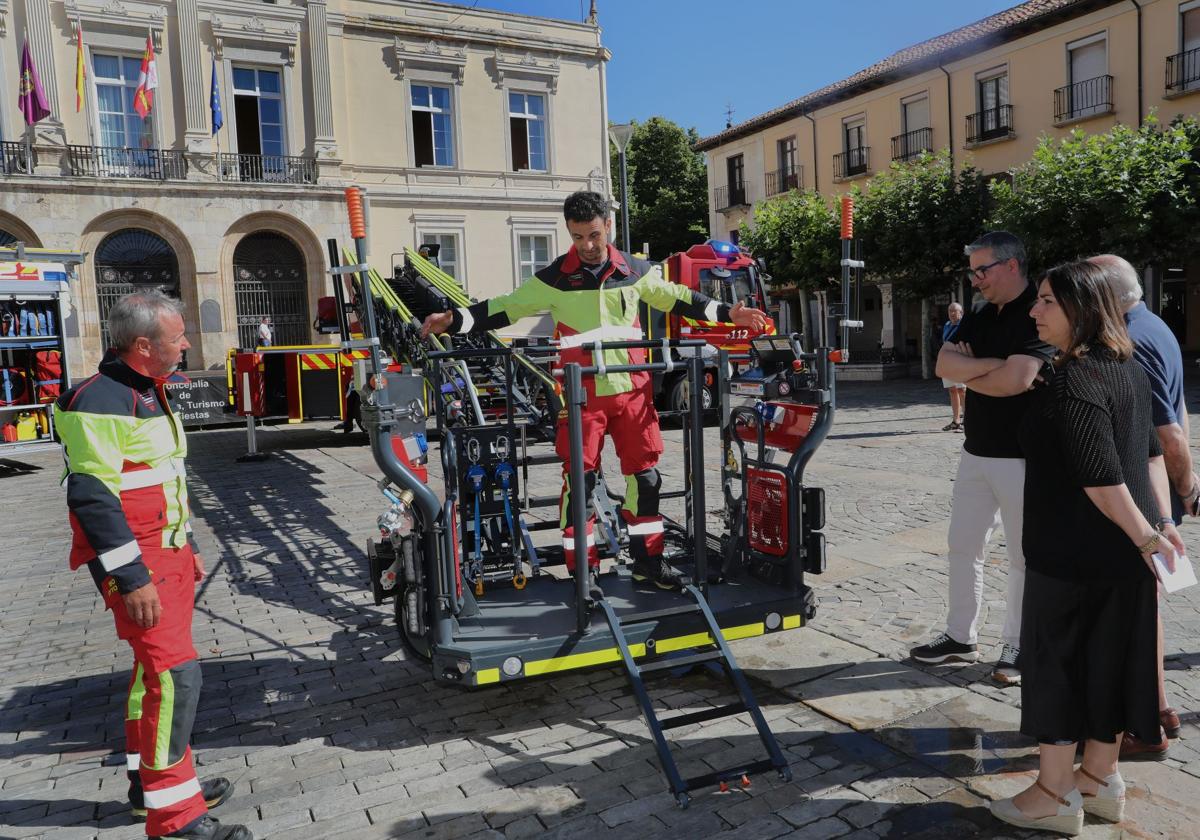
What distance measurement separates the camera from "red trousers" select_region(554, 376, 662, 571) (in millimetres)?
4418

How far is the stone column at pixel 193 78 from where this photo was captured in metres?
22.0

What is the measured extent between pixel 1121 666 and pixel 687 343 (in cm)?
222

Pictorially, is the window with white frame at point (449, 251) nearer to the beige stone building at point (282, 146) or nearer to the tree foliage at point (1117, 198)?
the beige stone building at point (282, 146)

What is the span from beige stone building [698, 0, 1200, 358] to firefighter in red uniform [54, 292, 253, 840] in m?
25.7

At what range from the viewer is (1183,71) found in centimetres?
2205

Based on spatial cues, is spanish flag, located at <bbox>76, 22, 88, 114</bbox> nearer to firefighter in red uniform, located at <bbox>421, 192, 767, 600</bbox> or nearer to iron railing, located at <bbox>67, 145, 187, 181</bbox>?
iron railing, located at <bbox>67, 145, 187, 181</bbox>

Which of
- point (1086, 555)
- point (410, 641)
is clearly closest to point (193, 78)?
point (410, 641)

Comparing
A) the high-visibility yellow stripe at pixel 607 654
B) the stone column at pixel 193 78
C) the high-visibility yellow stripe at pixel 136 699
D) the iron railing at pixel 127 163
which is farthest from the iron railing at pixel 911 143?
the high-visibility yellow stripe at pixel 136 699

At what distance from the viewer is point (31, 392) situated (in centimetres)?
1164

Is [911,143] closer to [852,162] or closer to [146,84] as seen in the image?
[852,162]

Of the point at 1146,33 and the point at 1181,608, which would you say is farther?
the point at 1146,33

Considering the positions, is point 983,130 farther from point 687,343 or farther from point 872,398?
point 687,343

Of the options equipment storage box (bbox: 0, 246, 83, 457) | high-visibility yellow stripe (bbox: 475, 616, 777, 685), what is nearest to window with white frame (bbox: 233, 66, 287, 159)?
equipment storage box (bbox: 0, 246, 83, 457)

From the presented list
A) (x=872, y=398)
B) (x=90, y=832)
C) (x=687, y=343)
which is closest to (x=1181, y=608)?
(x=687, y=343)
